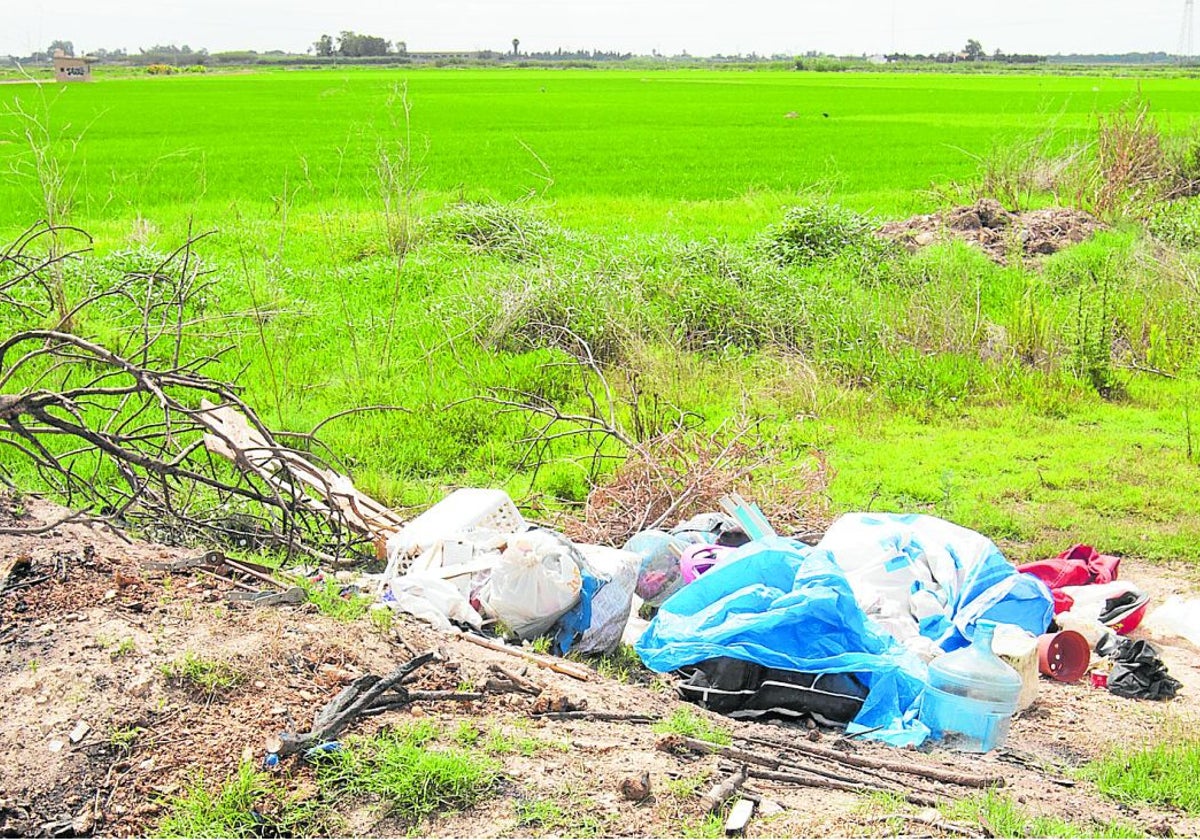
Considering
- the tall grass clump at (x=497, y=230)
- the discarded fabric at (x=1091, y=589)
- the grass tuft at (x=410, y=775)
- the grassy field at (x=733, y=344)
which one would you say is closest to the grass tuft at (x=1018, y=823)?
the grass tuft at (x=410, y=775)

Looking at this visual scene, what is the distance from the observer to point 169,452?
4676mm

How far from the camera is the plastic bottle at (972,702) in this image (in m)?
4.16

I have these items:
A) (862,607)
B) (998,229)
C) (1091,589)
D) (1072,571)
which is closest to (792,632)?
(862,607)

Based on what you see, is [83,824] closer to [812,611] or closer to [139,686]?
[139,686]

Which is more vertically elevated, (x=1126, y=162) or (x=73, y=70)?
(x=73, y=70)

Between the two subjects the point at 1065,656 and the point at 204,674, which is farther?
the point at 1065,656

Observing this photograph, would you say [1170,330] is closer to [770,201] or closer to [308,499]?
[308,499]

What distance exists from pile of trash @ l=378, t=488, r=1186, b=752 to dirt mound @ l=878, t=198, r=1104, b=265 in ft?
28.0

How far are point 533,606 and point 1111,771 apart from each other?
2.17 meters

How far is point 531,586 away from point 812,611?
112 cm

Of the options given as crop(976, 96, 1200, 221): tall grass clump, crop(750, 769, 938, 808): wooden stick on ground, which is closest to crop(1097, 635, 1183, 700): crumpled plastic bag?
crop(750, 769, 938, 808): wooden stick on ground

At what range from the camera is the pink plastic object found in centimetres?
521

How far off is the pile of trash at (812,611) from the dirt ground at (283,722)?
0.18 metres

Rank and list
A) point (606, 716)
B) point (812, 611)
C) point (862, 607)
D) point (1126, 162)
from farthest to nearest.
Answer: point (1126, 162) < point (862, 607) < point (812, 611) < point (606, 716)
